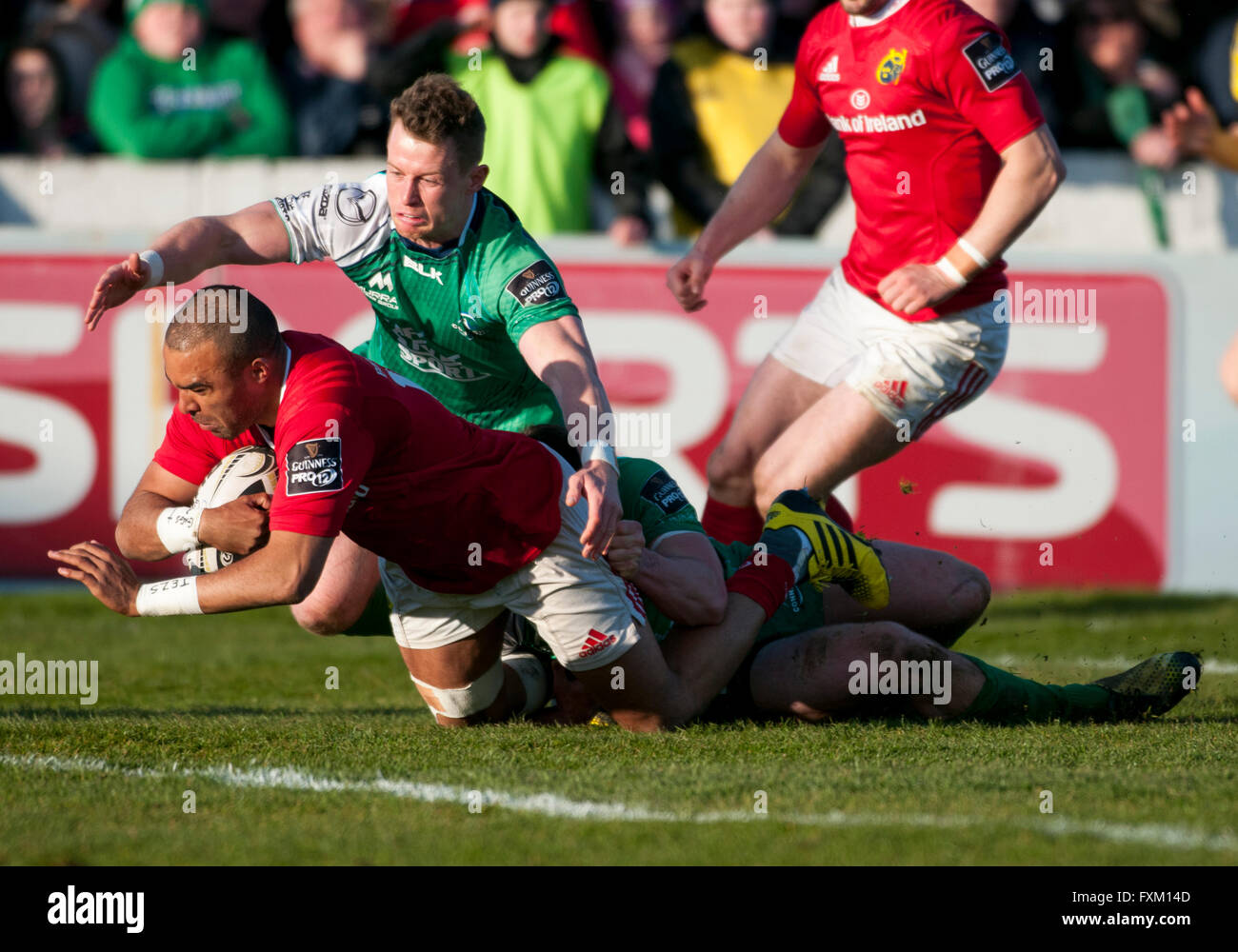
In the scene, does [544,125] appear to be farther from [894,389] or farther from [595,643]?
[595,643]

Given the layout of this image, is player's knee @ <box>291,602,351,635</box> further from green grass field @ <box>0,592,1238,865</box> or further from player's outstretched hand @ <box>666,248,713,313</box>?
player's outstretched hand @ <box>666,248,713,313</box>

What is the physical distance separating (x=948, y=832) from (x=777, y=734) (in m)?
1.38

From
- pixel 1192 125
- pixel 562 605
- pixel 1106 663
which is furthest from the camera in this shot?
pixel 1106 663

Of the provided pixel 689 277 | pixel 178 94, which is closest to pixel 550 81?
pixel 178 94

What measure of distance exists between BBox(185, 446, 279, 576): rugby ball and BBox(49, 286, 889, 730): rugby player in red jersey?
0.23ft

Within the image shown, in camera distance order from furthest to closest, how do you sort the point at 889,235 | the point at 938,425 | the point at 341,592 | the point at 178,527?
the point at 938,425 → the point at 889,235 → the point at 341,592 → the point at 178,527

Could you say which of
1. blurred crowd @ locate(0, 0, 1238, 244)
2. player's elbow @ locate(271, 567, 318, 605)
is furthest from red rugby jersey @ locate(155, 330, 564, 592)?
blurred crowd @ locate(0, 0, 1238, 244)

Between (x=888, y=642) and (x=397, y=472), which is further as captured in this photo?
(x=888, y=642)

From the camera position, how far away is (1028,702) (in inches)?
215

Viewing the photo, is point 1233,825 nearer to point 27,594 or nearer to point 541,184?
point 541,184

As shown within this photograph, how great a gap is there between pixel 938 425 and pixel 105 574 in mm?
5959

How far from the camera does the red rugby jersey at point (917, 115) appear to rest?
5.68m

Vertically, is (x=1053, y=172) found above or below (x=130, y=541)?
above

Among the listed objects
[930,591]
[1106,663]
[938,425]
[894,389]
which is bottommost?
[1106,663]
